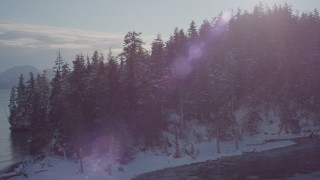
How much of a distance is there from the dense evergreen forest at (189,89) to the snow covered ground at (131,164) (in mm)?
2423

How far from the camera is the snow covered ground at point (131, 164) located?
54.7 metres

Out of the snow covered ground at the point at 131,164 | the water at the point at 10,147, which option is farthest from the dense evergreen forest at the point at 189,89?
the water at the point at 10,147

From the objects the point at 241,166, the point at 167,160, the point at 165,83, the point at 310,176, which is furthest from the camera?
the point at 165,83

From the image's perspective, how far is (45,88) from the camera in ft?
365

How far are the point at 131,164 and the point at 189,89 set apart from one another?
24349 millimetres

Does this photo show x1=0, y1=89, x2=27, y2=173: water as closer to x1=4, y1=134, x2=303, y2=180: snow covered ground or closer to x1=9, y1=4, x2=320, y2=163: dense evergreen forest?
x1=9, y1=4, x2=320, y2=163: dense evergreen forest

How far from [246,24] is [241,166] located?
61744mm

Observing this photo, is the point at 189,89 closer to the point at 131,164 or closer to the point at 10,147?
the point at 131,164

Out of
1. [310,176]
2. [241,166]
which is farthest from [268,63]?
[310,176]

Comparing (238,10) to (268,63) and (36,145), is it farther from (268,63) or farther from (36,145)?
(36,145)

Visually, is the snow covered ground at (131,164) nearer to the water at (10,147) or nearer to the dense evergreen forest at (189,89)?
the dense evergreen forest at (189,89)

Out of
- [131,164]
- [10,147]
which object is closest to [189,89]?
[131,164]

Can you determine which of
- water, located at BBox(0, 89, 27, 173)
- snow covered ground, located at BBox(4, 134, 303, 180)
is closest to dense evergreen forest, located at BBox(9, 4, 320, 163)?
snow covered ground, located at BBox(4, 134, 303, 180)

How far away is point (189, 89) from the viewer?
79.2 meters
